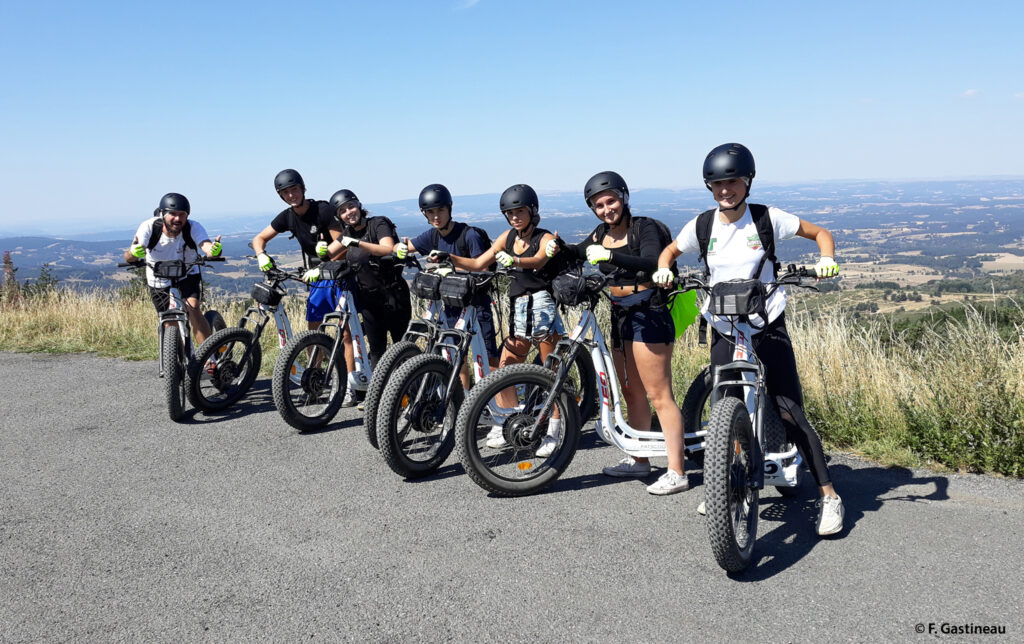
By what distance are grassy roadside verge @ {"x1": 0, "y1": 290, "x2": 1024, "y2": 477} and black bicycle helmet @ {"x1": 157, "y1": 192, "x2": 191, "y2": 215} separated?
226 centimetres

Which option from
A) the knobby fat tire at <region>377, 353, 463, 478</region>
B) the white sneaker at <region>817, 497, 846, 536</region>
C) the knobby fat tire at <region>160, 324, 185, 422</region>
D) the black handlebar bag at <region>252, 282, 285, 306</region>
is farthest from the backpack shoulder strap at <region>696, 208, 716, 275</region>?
the knobby fat tire at <region>160, 324, 185, 422</region>

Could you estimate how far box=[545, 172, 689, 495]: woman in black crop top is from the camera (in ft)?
13.8

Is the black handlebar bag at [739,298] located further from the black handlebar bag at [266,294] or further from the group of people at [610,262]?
the black handlebar bag at [266,294]

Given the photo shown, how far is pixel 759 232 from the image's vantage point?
12.3ft

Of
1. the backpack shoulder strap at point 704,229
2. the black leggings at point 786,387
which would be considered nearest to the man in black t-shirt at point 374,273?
the backpack shoulder strap at point 704,229

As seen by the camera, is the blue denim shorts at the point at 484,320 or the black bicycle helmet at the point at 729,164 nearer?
the black bicycle helmet at the point at 729,164

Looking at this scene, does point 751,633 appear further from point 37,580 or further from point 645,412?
point 37,580

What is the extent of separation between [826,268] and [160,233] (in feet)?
20.5

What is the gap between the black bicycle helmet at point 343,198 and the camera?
626 cm

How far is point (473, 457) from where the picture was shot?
13.9 feet

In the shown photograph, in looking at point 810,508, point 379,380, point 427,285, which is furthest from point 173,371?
point 810,508

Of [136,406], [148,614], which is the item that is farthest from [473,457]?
[136,406]

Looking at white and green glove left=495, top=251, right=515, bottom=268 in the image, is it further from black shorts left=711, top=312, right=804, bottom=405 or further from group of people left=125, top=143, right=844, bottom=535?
black shorts left=711, top=312, right=804, bottom=405

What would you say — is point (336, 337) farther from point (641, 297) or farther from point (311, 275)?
point (641, 297)
